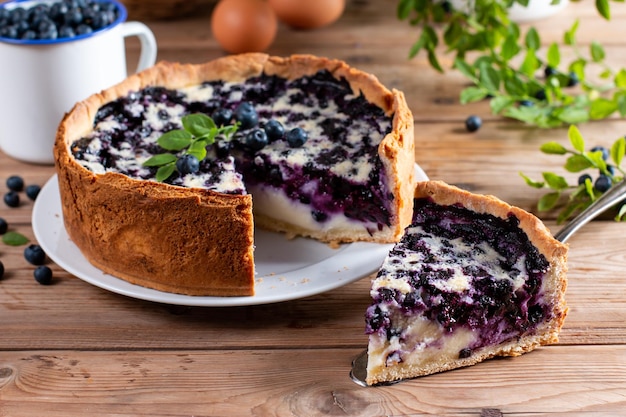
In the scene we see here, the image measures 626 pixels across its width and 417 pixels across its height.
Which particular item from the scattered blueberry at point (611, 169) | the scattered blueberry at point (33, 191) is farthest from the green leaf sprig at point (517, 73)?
the scattered blueberry at point (33, 191)

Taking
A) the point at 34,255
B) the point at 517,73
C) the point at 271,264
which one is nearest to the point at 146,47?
the point at 34,255

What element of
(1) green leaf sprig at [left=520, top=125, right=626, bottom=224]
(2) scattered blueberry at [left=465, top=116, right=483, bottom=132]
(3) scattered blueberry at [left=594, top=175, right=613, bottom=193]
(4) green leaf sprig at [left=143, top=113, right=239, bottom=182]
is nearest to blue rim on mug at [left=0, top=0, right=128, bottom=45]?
(4) green leaf sprig at [left=143, top=113, right=239, bottom=182]

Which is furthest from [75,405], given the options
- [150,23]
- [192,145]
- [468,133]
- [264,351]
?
[150,23]

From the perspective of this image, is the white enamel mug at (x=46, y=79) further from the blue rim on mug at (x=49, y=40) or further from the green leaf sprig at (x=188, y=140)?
the green leaf sprig at (x=188, y=140)

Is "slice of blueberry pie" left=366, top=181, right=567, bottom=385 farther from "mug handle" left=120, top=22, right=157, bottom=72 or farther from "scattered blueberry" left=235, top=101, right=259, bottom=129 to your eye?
"mug handle" left=120, top=22, right=157, bottom=72

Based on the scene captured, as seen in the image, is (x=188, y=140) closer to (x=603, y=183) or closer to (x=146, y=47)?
(x=146, y=47)

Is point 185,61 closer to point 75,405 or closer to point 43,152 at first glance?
point 43,152
